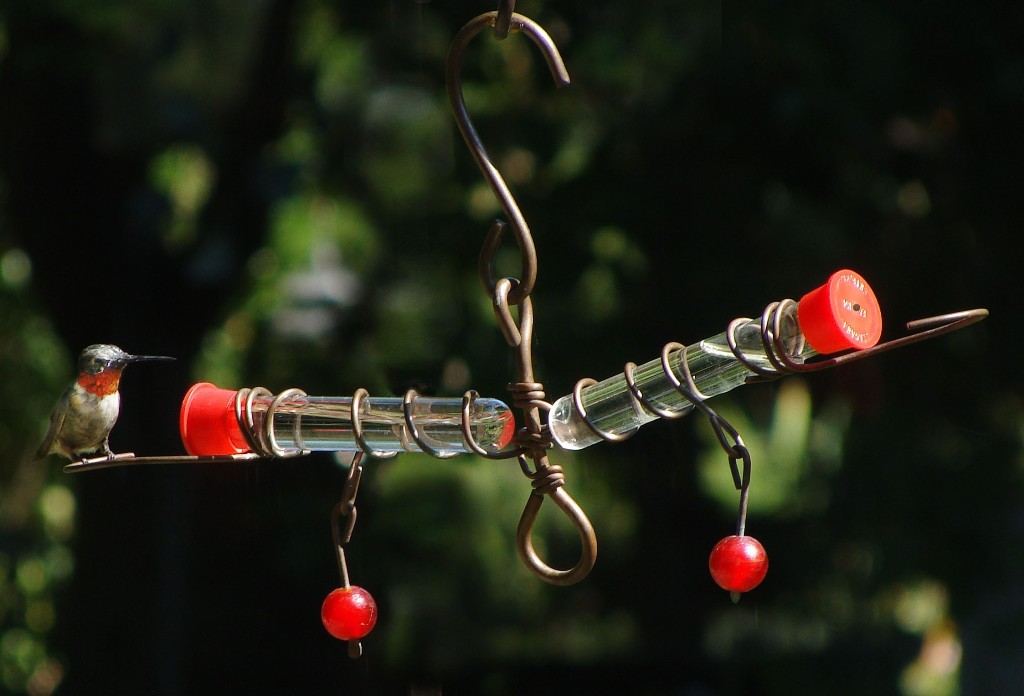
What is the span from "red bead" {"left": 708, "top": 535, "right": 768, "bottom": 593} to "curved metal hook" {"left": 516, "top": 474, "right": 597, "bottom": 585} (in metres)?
0.09

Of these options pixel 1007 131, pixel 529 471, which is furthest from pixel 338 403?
pixel 1007 131

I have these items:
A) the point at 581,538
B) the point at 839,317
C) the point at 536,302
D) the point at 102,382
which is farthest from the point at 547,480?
the point at 536,302

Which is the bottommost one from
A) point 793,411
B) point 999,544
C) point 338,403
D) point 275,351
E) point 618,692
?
point 618,692

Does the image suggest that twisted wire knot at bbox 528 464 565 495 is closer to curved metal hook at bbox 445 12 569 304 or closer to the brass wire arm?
the brass wire arm

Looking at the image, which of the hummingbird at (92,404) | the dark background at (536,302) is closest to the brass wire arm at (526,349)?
the hummingbird at (92,404)

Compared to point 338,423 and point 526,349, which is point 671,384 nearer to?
point 526,349

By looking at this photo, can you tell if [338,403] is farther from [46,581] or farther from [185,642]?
[46,581]

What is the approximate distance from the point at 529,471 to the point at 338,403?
170 millimetres

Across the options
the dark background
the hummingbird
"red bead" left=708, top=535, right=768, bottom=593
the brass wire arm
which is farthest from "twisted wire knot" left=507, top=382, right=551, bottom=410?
the dark background

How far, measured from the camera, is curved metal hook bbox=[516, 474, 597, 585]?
0.83 meters

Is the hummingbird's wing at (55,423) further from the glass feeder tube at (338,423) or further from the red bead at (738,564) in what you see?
the red bead at (738,564)

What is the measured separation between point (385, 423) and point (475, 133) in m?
0.25

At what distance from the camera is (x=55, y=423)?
1.28 m

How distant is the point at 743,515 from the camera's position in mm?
814
